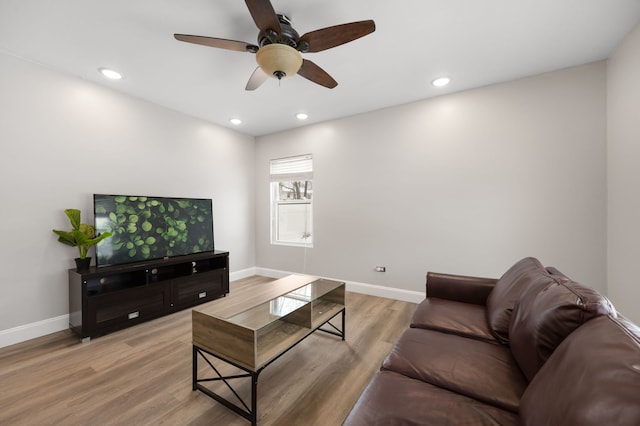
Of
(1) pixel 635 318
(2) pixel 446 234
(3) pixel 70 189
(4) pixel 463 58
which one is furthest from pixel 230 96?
(1) pixel 635 318

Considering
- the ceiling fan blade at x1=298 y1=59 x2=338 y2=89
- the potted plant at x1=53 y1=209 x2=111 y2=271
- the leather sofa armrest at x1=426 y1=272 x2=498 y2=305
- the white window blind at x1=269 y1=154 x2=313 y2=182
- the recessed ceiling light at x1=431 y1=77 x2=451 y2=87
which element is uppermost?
the recessed ceiling light at x1=431 y1=77 x2=451 y2=87

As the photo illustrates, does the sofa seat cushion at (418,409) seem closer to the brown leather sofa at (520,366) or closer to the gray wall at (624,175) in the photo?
the brown leather sofa at (520,366)

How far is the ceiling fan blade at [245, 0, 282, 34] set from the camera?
148 cm

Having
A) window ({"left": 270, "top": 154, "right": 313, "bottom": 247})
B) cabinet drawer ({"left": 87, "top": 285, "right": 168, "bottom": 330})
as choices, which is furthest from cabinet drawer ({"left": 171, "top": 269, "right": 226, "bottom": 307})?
window ({"left": 270, "top": 154, "right": 313, "bottom": 247})

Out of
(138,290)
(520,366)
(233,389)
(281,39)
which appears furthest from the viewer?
(138,290)

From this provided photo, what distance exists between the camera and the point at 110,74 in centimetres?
265

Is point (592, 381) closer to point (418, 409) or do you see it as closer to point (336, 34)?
point (418, 409)

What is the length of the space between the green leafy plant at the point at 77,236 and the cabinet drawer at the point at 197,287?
0.89m

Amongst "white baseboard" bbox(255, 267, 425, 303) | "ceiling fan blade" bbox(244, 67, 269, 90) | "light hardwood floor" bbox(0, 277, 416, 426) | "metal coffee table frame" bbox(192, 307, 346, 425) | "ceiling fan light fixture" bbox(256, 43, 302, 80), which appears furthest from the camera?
"white baseboard" bbox(255, 267, 425, 303)

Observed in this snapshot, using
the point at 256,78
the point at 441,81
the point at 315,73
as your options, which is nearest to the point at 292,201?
the point at 256,78

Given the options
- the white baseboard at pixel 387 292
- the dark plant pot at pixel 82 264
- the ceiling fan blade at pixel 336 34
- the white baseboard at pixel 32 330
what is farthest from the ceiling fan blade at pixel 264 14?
the white baseboard at pixel 32 330

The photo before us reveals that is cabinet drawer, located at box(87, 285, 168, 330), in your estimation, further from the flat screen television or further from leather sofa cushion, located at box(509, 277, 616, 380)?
leather sofa cushion, located at box(509, 277, 616, 380)

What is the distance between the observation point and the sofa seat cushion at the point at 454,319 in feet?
5.21

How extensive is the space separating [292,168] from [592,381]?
4.11 m
